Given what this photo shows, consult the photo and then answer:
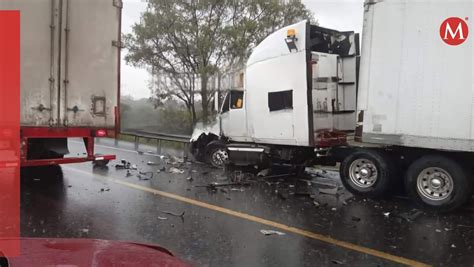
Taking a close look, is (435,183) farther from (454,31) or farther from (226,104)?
(226,104)

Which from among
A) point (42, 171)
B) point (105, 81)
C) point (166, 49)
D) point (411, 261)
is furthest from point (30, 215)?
point (166, 49)

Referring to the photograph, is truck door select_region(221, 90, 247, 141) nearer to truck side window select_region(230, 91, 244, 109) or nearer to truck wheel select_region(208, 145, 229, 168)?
truck side window select_region(230, 91, 244, 109)

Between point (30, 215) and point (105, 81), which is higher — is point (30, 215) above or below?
below

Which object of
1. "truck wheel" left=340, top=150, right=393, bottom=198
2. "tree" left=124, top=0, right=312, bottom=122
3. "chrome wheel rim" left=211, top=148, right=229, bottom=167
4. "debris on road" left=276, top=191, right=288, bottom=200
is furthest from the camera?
"tree" left=124, top=0, right=312, bottom=122

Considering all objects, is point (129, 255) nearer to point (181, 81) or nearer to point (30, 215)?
point (30, 215)

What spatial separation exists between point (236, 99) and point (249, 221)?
5143 millimetres

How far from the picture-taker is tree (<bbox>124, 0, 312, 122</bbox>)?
17.7 metres

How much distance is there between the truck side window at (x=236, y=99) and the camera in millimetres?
10461

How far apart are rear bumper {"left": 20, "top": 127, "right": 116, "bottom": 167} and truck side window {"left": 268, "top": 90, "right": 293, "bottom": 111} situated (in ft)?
11.5

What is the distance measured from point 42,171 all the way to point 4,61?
3998mm

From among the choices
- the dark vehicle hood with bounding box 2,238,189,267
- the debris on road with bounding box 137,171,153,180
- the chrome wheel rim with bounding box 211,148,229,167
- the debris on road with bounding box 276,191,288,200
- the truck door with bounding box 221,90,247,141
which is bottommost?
the debris on road with bounding box 276,191,288,200

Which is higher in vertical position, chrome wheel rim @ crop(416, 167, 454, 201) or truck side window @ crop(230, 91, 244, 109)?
truck side window @ crop(230, 91, 244, 109)

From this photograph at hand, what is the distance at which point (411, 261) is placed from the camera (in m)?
4.45

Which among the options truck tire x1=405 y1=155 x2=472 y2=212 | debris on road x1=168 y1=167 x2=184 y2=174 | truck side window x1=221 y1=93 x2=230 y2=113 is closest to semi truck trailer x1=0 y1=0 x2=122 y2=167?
debris on road x1=168 y1=167 x2=184 y2=174
